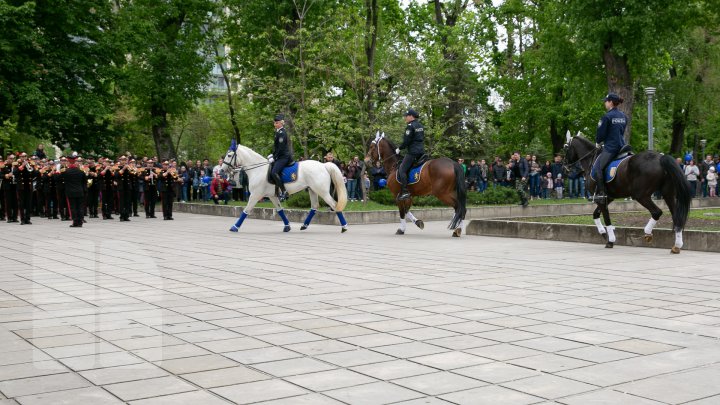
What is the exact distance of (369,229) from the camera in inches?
904

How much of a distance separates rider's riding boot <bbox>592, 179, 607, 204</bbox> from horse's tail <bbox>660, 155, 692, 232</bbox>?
4.17 ft

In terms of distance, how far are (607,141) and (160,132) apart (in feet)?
118

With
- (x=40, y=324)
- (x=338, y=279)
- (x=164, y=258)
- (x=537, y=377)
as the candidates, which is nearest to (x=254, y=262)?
(x=164, y=258)

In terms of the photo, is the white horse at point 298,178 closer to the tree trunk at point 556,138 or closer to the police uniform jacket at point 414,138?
the police uniform jacket at point 414,138

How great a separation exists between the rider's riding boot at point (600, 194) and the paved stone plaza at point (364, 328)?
99 centimetres

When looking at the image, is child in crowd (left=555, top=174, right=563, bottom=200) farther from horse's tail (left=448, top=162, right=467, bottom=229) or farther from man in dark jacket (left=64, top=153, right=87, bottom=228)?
man in dark jacket (left=64, top=153, right=87, bottom=228)

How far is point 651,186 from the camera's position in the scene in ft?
49.0

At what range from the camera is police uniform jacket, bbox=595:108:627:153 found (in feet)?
51.0

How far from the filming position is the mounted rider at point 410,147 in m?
19.5

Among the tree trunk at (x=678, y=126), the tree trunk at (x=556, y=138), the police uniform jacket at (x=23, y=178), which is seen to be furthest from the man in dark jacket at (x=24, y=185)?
the tree trunk at (x=678, y=126)

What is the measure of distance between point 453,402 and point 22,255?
1282cm

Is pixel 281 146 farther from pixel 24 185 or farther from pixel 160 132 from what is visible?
pixel 160 132

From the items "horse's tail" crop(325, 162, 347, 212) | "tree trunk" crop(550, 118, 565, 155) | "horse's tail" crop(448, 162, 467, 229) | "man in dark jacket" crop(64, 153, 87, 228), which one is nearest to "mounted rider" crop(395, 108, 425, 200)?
"horse's tail" crop(448, 162, 467, 229)

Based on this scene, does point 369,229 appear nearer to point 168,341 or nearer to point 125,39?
point 168,341
